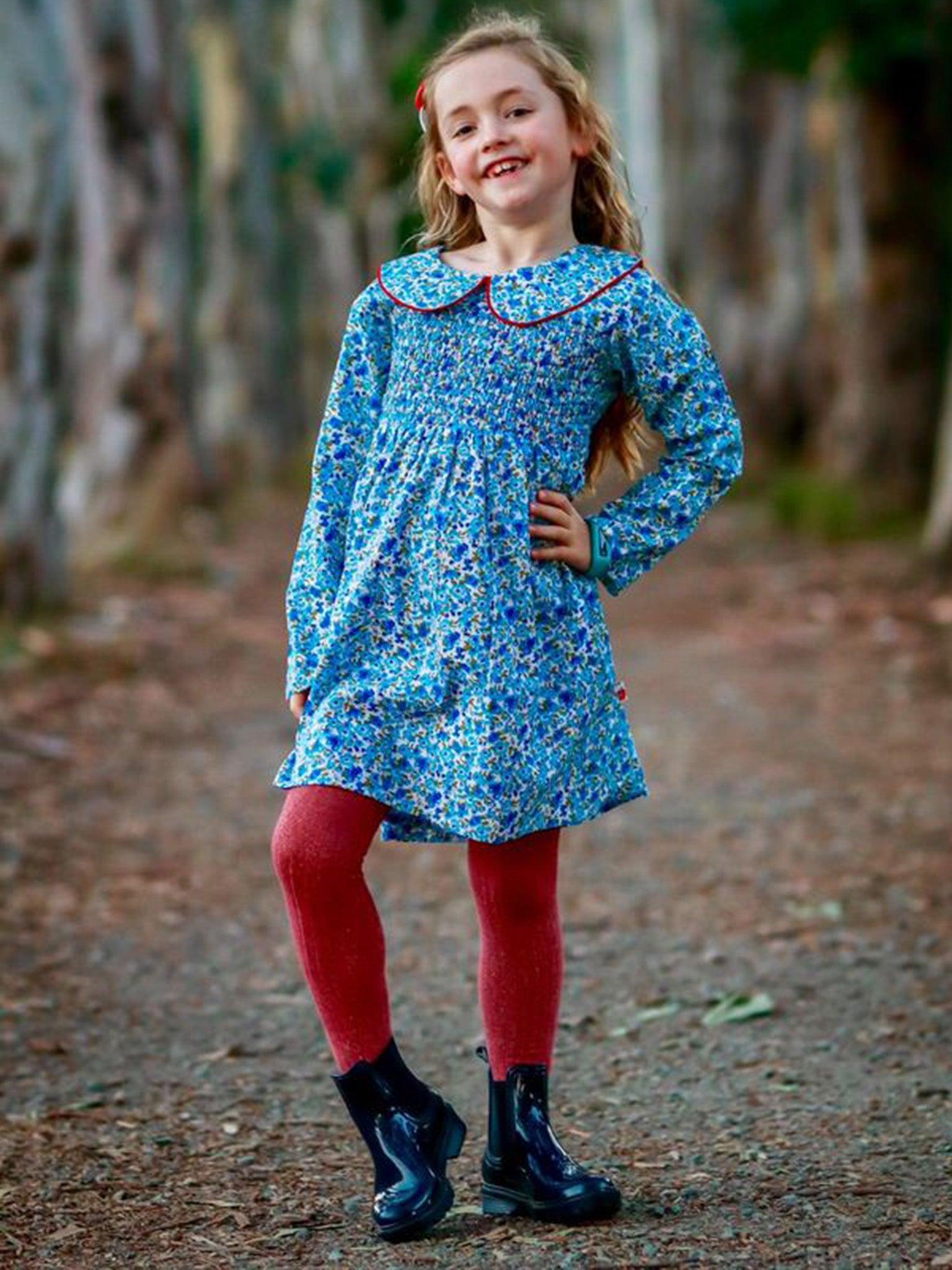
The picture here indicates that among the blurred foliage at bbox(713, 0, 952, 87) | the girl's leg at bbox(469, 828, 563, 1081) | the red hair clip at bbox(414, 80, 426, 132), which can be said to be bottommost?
the girl's leg at bbox(469, 828, 563, 1081)

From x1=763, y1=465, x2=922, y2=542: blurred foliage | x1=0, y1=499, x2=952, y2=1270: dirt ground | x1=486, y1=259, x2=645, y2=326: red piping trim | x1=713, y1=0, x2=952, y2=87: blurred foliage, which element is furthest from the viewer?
x1=763, y1=465, x2=922, y2=542: blurred foliage

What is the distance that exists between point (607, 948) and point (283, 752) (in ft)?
10.0

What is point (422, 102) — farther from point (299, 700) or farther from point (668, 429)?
point (299, 700)

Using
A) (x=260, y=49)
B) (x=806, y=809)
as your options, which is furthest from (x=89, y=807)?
(x=260, y=49)

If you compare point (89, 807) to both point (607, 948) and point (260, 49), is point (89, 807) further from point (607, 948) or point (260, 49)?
point (260, 49)

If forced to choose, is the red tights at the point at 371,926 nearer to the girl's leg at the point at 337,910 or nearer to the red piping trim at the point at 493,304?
the girl's leg at the point at 337,910

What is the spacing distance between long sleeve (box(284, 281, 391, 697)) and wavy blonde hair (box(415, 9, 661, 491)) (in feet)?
0.80

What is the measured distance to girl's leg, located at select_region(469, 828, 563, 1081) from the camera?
3.26 metres

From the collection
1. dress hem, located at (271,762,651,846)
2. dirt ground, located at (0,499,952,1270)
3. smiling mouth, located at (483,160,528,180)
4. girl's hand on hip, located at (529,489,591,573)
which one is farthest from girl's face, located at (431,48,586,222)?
dirt ground, located at (0,499,952,1270)

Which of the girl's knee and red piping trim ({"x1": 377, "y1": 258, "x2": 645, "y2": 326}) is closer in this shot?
the girl's knee

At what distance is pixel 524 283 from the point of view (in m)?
3.21

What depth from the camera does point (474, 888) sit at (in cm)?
330

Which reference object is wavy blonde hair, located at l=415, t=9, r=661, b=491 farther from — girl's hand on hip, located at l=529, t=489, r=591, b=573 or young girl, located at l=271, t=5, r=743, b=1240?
girl's hand on hip, located at l=529, t=489, r=591, b=573

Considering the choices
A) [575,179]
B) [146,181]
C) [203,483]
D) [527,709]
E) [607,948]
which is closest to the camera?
[527,709]
